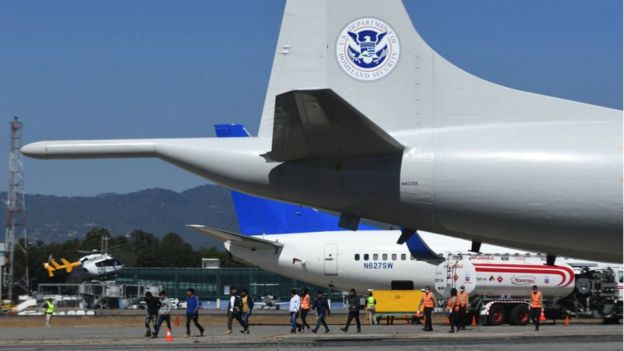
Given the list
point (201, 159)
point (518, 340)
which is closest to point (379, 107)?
point (201, 159)

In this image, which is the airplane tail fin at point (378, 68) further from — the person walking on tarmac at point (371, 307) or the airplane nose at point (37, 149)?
the person walking on tarmac at point (371, 307)

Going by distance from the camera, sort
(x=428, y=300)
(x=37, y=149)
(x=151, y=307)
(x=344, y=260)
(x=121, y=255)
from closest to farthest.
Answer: (x=37, y=149) < (x=151, y=307) < (x=428, y=300) < (x=344, y=260) < (x=121, y=255)

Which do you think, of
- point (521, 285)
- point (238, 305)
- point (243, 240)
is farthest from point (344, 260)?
point (238, 305)

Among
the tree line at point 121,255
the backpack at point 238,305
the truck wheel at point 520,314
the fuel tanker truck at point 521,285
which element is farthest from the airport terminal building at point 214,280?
the backpack at point 238,305

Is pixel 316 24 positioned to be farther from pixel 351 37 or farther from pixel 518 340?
pixel 518 340

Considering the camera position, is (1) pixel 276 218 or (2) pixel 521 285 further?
(1) pixel 276 218

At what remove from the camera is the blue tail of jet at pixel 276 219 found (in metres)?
41.0

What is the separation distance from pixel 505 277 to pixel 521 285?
2.30 ft

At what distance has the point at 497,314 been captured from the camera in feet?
119

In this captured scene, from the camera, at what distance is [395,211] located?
48.0 feet

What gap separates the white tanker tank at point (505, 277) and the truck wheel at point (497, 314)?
450 mm

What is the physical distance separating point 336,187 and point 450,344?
8137 millimetres

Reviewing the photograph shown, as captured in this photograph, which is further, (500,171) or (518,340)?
(518,340)

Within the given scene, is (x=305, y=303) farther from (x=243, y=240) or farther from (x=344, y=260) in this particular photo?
(x=344, y=260)
